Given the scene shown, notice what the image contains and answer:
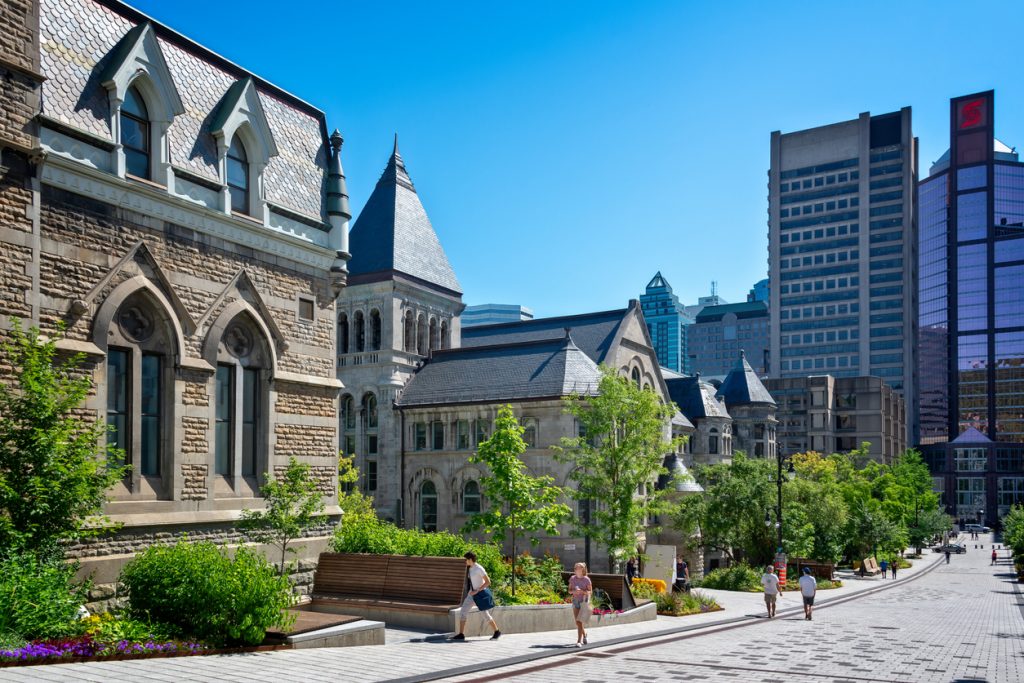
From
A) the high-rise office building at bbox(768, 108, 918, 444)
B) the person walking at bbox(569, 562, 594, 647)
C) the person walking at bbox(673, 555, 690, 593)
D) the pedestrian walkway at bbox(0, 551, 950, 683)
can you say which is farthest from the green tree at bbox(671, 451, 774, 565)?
the high-rise office building at bbox(768, 108, 918, 444)

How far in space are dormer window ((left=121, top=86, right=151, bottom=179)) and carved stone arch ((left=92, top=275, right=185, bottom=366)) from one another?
2.35 meters

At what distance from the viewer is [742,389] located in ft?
259

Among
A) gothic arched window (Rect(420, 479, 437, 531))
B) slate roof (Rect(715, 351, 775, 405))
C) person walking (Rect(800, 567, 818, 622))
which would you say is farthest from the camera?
slate roof (Rect(715, 351, 775, 405))

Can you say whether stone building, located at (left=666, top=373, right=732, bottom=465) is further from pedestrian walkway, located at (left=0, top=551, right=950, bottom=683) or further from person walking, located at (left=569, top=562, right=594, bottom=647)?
person walking, located at (left=569, top=562, right=594, bottom=647)

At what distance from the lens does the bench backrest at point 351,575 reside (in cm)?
1981

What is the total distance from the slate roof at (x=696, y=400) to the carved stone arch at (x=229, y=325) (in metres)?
49.5

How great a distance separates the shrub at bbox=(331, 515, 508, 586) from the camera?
2042 cm

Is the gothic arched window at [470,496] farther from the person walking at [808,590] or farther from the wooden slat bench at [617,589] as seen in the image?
the wooden slat bench at [617,589]

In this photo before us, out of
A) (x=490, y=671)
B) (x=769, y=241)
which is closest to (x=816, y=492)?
(x=490, y=671)

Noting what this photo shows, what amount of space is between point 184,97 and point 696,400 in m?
53.7

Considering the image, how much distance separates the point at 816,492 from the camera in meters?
49.4

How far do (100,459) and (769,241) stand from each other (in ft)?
503

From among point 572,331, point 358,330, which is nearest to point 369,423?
point 358,330

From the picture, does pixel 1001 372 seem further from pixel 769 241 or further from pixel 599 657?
pixel 599 657
